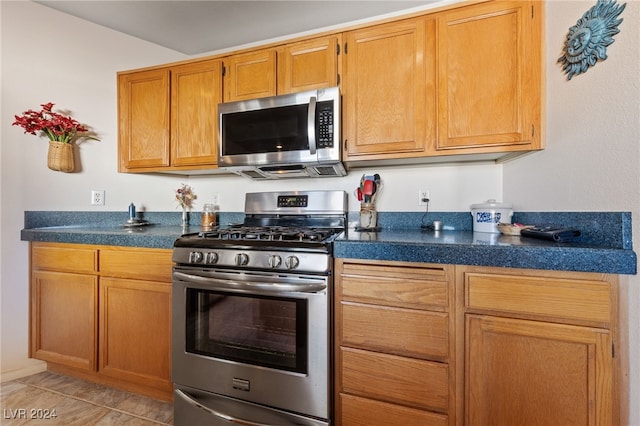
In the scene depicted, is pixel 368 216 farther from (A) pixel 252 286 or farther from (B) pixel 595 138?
(B) pixel 595 138

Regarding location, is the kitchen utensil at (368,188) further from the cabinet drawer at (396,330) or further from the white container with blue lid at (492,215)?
the cabinet drawer at (396,330)

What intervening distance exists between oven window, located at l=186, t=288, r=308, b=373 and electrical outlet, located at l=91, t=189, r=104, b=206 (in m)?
1.42

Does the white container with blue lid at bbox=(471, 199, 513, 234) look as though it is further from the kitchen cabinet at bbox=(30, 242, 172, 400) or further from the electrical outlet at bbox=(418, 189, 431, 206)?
the kitchen cabinet at bbox=(30, 242, 172, 400)

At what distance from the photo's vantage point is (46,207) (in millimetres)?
2121

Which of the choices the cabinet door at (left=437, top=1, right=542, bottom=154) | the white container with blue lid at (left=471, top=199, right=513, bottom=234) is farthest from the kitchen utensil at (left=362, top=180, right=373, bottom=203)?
the white container with blue lid at (left=471, top=199, right=513, bottom=234)

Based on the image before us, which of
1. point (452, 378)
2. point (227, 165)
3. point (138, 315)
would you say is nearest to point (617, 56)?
point (452, 378)

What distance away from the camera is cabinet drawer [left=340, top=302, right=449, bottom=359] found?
117 cm

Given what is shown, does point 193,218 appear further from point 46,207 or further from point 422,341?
point 422,341

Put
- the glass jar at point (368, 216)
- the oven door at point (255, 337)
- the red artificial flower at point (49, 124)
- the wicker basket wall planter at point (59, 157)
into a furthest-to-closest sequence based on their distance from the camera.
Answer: the wicker basket wall planter at point (59, 157) < the red artificial flower at point (49, 124) < the glass jar at point (368, 216) < the oven door at point (255, 337)

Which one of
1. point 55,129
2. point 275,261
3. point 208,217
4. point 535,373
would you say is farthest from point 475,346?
point 55,129

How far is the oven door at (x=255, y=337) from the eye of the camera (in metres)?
1.29

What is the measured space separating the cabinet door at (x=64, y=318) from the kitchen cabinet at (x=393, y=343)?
62.3 inches

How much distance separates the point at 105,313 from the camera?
1787mm

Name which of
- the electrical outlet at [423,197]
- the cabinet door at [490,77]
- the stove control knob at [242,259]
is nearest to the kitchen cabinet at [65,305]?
the stove control knob at [242,259]
